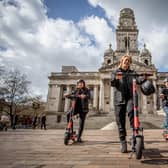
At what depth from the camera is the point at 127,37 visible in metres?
55.9

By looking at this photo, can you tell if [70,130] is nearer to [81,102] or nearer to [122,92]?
[81,102]

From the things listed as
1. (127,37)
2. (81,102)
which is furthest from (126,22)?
(81,102)

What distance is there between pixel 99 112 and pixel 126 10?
1446 inches

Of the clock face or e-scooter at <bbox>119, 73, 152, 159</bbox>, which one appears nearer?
e-scooter at <bbox>119, 73, 152, 159</bbox>

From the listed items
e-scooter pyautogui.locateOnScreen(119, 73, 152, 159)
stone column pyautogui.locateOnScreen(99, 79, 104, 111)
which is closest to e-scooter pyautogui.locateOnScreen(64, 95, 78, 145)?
e-scooter pyautogui.locateOnScreen(119, 73, 152, 159)

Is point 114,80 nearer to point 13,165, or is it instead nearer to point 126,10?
point 13,165

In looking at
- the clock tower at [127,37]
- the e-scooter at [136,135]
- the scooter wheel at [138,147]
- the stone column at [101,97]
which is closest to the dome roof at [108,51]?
the clock tower at [127,37]

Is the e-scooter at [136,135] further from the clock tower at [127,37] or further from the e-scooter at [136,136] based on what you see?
the clock tower at [127,37]

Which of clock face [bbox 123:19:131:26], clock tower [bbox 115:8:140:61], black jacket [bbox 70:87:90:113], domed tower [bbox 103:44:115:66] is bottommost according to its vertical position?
black jacket [bbox 70:87:90:113]

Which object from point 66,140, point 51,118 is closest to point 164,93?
point 66,140

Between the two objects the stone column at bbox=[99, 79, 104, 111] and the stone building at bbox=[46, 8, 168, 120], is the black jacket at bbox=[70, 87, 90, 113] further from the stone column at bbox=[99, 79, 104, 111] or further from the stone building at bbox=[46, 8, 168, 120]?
the stone column at bbox=[99, 79, 104, 111]

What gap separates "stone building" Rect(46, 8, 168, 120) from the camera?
46.3 m

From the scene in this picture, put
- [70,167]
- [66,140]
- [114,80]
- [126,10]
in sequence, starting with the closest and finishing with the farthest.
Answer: [70,167], [114,80], [66,140], [126,10]

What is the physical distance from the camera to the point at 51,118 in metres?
47.3
